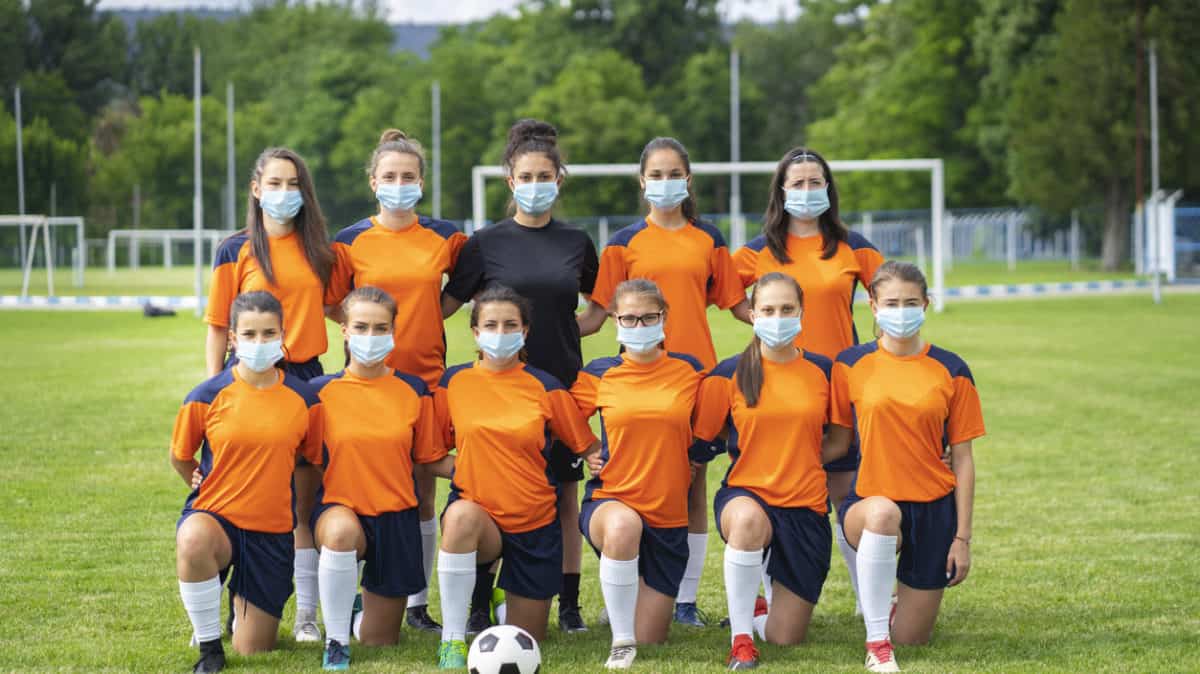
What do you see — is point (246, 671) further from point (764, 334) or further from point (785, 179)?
point (785, 179)

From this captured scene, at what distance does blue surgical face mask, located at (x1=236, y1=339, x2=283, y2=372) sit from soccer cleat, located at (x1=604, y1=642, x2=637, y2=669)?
4.94ft

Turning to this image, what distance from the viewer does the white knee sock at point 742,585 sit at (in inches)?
189

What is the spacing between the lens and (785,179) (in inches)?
216

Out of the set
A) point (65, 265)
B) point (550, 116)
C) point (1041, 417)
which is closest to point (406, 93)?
point (550, 116)

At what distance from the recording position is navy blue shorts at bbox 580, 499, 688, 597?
198 inches

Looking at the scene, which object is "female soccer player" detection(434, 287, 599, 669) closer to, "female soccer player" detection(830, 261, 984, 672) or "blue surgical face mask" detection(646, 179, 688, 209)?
"blue surgical face mask" detection(646, 179, 688, 209)

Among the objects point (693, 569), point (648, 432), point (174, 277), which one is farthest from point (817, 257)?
point (174, 277)

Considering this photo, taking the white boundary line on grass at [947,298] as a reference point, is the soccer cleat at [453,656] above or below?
below

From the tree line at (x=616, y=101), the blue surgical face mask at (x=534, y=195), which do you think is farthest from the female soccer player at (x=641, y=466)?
the tree line at (x=616, y=101)

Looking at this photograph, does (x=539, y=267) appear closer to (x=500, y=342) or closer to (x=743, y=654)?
(x=500, y=342)

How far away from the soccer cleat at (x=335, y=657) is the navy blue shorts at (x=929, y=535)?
1.81 metres

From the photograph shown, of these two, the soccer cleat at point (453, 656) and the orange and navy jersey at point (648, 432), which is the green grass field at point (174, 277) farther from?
the soccer cleat at point (453, 656)

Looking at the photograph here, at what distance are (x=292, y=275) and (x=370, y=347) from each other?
482 millimetres

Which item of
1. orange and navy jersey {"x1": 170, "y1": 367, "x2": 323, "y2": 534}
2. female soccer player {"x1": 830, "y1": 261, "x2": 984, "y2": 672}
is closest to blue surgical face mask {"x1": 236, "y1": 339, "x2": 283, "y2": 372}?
orange and navy jersey {"x1": 170, "y1": 367, "x2": 323, "y2": 534}
